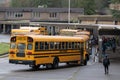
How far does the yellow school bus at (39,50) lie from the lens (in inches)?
1288

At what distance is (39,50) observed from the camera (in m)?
33.2

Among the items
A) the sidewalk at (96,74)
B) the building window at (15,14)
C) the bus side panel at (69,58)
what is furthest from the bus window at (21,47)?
the building window at (15,14)

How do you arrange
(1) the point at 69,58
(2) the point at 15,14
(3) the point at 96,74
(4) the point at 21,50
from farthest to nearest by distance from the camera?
(2) the point at 15,14 → (1) the point at 69,58 → (4) the point at 21,50 → (3) the point at 96,74

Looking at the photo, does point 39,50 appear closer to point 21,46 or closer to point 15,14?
point 21,46

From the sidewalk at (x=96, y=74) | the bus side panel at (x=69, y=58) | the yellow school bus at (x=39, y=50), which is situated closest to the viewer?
the sidewalk at (x=96, y=74)

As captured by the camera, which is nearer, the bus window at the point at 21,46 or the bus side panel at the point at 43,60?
the bus side panel at the point at 43,60

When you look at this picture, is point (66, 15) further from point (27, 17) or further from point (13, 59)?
point (13, 59)

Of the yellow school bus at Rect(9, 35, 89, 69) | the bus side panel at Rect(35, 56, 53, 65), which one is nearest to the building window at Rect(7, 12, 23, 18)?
the yellow school bus at Rect(9, 35, 89, 69)

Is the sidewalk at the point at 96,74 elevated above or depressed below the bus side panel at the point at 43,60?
below

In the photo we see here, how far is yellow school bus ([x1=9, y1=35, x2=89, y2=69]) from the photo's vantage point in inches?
1288

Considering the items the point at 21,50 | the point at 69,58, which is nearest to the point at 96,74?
the point at 21,50

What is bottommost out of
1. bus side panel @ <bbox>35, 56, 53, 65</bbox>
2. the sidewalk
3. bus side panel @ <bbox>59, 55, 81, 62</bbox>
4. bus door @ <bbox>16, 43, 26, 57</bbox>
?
the sidewalk

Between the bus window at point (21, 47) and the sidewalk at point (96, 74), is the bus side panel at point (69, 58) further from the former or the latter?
the bus window at point (21, 47)

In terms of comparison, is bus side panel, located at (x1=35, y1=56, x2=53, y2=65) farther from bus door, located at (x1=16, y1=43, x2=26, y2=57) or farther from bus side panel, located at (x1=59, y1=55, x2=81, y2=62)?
bus side panel, located at (x1=59, y1=55, x2=81, y2=62)
